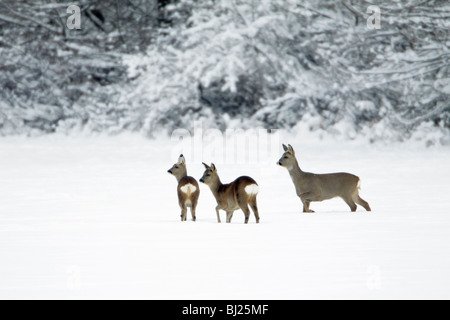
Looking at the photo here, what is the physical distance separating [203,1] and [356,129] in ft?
20.5

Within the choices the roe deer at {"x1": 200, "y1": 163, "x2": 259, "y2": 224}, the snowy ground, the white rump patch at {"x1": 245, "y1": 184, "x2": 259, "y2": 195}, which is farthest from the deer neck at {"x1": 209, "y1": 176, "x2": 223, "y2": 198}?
the white rump patch at {"x1": 245, "y1": 184, "x2": 259, "y2": 195}

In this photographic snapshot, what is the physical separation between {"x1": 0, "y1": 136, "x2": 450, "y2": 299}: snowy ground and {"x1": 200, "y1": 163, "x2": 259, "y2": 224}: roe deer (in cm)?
22

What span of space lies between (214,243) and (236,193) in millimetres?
1245

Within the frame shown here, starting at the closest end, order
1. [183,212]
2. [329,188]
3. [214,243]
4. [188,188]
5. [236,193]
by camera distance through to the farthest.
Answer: [214,243], [236,193], [188,188], [183,212], [329,188]

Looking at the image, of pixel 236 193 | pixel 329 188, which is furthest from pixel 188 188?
pixel 329 188

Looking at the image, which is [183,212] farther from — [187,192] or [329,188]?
[329,188]

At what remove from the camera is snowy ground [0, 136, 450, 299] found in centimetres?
484

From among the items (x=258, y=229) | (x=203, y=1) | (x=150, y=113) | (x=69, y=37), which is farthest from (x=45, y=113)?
(x=258, y=229)

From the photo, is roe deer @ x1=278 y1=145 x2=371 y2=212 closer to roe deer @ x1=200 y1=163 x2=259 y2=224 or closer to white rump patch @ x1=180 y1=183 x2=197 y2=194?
roe deer @ x1=200 y1=163 x2=259 y2=224

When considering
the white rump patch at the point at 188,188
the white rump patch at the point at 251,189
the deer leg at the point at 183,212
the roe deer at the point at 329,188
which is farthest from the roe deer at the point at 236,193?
the roe deer at the point at 329,188

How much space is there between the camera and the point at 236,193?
768 cm

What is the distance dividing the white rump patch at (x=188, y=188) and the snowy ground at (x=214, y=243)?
341mm

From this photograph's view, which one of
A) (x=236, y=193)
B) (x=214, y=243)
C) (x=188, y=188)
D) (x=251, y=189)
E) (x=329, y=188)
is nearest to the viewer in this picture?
(x=214, y=243)

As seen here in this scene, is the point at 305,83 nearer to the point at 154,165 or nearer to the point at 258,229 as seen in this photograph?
the point at 154,165
